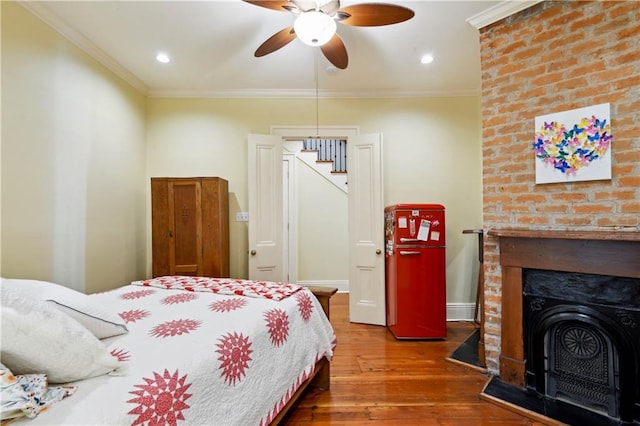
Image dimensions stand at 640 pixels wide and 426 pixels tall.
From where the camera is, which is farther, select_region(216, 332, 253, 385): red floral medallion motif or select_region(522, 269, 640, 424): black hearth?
select_region(522, 269, 640, 424): black hearth

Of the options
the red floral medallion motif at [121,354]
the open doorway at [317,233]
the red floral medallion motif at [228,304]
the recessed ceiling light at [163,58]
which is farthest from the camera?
the open doorway at [317,233]

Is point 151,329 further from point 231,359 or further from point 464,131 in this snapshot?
point 464,131

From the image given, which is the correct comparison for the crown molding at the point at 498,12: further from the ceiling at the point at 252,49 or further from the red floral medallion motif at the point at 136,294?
the red floral medallion motif at the point at 136,294

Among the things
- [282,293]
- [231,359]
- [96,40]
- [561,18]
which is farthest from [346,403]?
[96,40]

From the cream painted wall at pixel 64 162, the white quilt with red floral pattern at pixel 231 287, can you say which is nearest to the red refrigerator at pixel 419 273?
the white quilt with red floral pattern at pixel 231 287

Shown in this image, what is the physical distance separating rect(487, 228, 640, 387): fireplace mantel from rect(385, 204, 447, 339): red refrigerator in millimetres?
718

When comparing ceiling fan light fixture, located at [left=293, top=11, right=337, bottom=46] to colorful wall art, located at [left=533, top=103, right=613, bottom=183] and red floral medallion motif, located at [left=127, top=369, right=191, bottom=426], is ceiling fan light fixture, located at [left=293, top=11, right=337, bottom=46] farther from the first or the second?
A: red floral medallion motif, located at [left=127, top=369, right=191, bottom=426]

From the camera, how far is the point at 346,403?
178 cm

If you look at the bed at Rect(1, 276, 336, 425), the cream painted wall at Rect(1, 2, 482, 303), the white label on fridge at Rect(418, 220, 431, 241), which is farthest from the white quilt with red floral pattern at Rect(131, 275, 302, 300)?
the white label on fridge at Rect(418, 220, 431, 241)

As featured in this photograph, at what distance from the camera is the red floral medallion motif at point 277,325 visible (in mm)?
1354

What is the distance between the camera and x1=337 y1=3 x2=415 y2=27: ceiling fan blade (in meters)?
1.63

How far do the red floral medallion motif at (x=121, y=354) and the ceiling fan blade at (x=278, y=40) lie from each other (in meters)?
2.02

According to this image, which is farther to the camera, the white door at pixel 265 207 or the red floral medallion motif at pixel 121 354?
the white door at pixel 265 207

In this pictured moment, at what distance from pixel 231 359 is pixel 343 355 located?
1.60 meters
